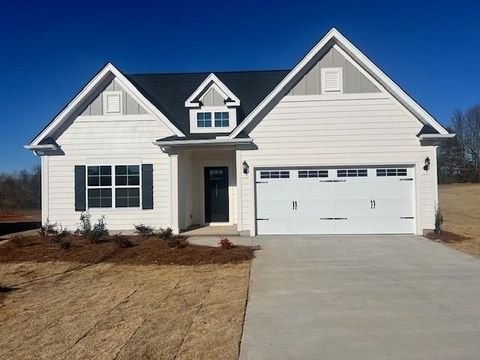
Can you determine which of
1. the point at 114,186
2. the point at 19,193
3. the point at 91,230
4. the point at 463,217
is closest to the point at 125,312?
the point at 91,230

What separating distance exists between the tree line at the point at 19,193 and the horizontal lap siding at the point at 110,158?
21.1 meters

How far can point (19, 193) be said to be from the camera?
116ft

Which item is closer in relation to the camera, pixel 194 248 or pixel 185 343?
pixel 185 343

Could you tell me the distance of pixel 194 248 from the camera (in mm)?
11906

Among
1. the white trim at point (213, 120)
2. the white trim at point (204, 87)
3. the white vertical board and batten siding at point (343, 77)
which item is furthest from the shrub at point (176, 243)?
the white vertical board and batten siding at point (343, 77)

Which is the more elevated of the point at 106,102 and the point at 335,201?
the point at 106,102

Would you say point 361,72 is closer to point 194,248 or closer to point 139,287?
point 194,248

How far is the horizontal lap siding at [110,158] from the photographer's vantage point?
1584 cm

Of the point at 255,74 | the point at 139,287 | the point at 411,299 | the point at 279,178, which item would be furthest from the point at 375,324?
the point at 255,74

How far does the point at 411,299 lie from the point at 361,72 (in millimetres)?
9546

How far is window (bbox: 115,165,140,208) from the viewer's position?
52.2 feet

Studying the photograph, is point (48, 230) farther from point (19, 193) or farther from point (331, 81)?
point (19, 193)

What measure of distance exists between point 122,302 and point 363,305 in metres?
3.67

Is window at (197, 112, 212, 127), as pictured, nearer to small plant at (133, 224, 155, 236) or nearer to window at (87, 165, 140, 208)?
window at (87, 165, 140, 208)
